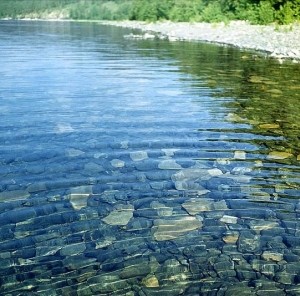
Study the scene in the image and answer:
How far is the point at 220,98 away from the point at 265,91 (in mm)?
1993

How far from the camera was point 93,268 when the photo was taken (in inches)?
179

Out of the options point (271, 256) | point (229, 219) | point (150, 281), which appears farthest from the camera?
point (229, 219)

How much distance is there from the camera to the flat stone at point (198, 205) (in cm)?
584

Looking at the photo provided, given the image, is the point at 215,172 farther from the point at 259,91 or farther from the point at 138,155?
the point at 259,91

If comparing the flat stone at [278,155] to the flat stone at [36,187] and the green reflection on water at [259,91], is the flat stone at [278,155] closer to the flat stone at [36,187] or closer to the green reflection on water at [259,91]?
the green reflection on water at [259,91]

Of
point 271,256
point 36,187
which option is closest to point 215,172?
point 271,256

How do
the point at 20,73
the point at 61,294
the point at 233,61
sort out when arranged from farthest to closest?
1. the point at 233,61
2. the point at 20,73
3. the point at 61,294

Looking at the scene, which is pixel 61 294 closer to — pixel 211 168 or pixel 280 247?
pixel 280 247

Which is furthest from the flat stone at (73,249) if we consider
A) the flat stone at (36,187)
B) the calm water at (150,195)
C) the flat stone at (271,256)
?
the flat stone at (271,256)

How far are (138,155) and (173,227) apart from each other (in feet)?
8.97

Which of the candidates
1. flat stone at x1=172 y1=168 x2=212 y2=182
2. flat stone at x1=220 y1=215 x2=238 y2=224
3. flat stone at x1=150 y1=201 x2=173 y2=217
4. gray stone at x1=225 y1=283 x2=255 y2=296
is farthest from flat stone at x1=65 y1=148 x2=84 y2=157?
gray stone at x1=225 y1=283 x2=255 y2=296

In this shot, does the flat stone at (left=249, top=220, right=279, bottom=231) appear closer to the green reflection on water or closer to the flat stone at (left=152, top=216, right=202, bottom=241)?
the flat stone at (left=152, top=216, right=202, bottom=241)

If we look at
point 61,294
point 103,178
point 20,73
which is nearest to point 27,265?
point 61,294

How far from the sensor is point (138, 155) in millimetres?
7922
